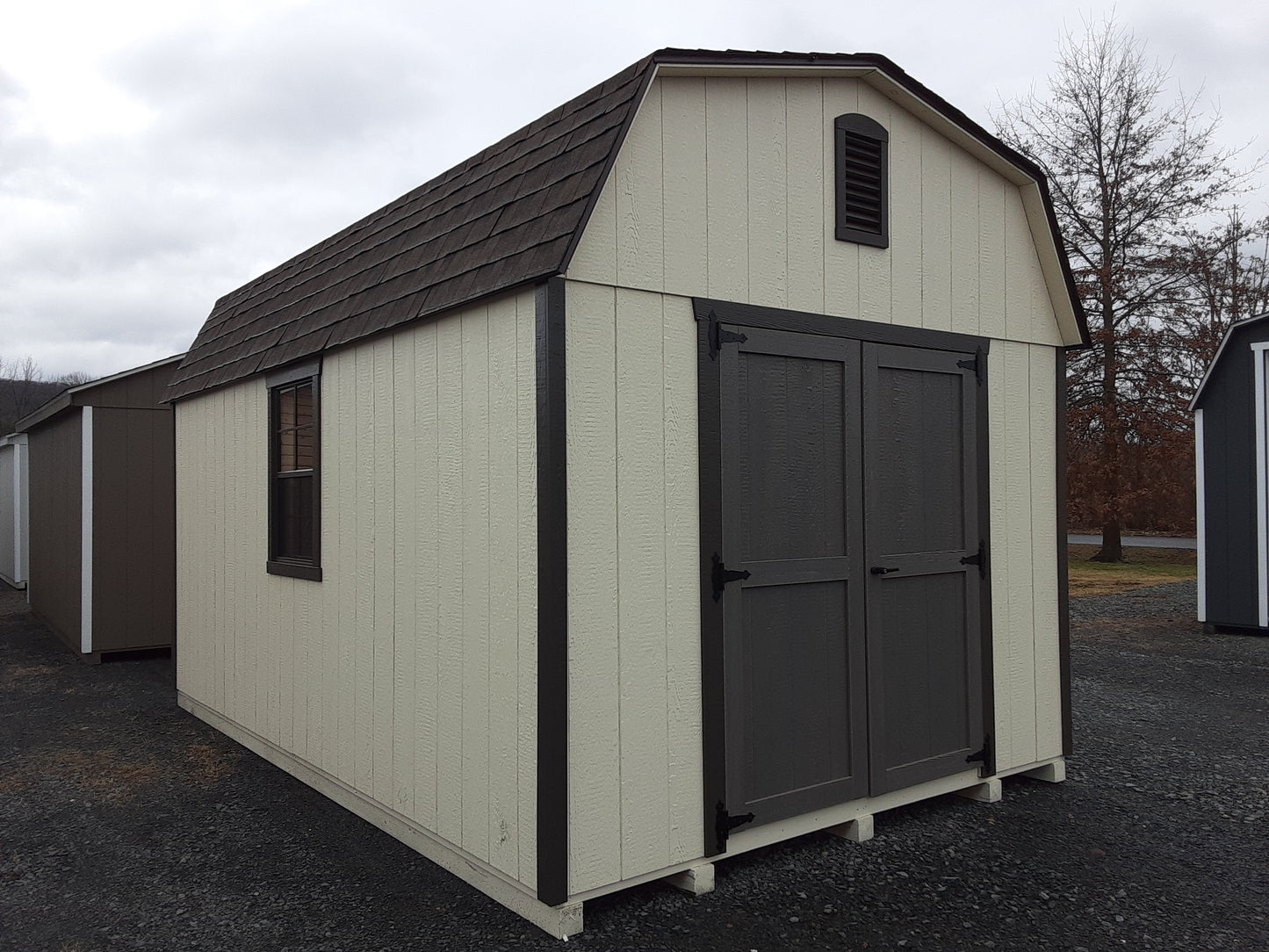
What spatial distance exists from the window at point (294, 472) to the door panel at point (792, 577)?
2375 millimetres

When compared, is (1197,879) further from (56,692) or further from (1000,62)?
(1000,62)

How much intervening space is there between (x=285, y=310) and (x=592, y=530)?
3.38 metres

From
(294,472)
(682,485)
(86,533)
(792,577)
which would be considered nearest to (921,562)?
(792,577)

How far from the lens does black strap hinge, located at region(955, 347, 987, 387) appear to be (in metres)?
4.33

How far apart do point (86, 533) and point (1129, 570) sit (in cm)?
1657

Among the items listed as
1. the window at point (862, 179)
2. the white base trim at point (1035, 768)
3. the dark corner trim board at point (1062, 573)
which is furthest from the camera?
the dark corner trim board at point (1062, 573)

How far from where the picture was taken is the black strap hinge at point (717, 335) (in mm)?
3488

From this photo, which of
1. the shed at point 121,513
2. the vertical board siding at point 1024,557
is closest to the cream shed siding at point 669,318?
Result: the vertical board siding at point 1024,557

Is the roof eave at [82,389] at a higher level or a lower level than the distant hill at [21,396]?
lower

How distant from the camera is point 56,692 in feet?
23.7

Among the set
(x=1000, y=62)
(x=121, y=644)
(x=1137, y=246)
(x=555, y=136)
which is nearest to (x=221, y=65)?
(x=121, y=644)

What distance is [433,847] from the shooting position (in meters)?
3.67

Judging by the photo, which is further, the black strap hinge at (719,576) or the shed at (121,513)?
the shed at (121,513)

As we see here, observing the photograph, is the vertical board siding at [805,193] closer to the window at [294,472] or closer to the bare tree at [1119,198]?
the window at [294,472]
